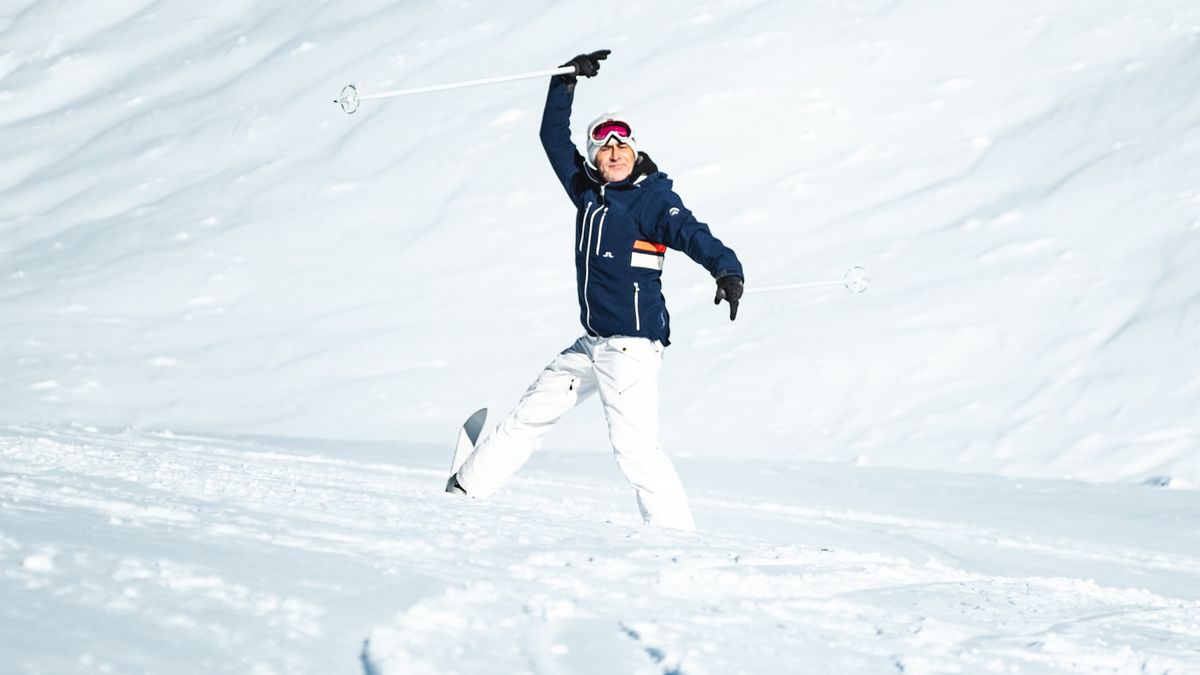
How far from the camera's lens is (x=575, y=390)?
150 inches

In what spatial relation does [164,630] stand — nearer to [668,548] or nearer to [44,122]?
[668,548]

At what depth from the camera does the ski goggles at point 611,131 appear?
142 inches

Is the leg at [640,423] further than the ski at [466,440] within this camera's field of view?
No

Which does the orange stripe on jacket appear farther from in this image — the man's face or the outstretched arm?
the man's face

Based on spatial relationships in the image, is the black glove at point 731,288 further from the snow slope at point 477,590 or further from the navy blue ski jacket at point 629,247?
the snow slope at point 477,590

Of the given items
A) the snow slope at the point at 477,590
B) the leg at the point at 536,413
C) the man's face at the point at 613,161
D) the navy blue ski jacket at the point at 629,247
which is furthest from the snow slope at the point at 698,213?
the man's face at the point at 613,161

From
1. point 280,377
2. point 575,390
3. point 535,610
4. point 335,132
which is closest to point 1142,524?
point 575,390

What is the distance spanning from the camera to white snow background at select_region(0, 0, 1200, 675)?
2.17 meters

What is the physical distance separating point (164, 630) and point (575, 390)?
2.10 m

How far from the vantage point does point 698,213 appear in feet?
29.0

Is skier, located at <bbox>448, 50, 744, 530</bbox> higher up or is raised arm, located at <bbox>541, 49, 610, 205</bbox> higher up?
raised arm, located at <bbox>541, 49, 610, 205</bbox>

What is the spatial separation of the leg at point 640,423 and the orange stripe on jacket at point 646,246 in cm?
25

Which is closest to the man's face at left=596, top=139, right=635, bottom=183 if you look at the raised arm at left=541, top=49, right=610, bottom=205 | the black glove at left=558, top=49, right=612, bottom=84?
the raised arm at left=541, top=49, right=610, bottom=205

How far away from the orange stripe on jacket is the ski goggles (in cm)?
29
